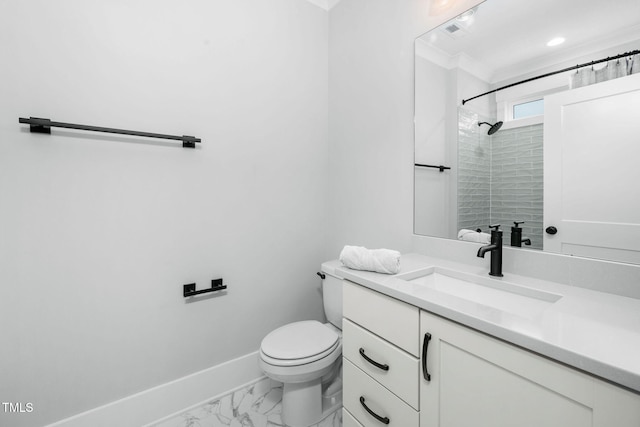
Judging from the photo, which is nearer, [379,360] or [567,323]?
[567,323]

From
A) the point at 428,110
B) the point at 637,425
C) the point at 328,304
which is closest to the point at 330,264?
the point at 328,304

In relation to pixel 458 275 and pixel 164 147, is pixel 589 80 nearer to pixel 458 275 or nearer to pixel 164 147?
pixel 458 275

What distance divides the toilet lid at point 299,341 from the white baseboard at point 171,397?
1.46 feet

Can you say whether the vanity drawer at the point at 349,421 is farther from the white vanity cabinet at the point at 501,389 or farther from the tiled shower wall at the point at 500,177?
the tiled shower wall at the point at 500,177

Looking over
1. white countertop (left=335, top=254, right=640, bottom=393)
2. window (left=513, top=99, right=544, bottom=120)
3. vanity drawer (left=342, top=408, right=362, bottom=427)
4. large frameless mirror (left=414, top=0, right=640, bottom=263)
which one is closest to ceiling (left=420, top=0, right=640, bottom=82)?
large frameless mirror (left=414, top=0, right=640, bottom=263)

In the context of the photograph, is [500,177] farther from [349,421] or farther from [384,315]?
[349,421]

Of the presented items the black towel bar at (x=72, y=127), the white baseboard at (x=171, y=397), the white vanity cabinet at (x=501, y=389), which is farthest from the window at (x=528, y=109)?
the white baseboard at (x=171, y=397)

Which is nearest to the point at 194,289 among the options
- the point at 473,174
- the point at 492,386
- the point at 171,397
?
the point at 171,397

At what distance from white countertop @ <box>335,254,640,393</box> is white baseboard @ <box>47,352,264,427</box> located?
1.18 m

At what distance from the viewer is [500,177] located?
111 centimetres

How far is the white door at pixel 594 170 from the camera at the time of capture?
81 centimetres

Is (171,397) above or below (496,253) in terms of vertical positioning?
below

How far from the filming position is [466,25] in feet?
3.98

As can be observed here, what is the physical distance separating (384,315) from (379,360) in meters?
0.17
